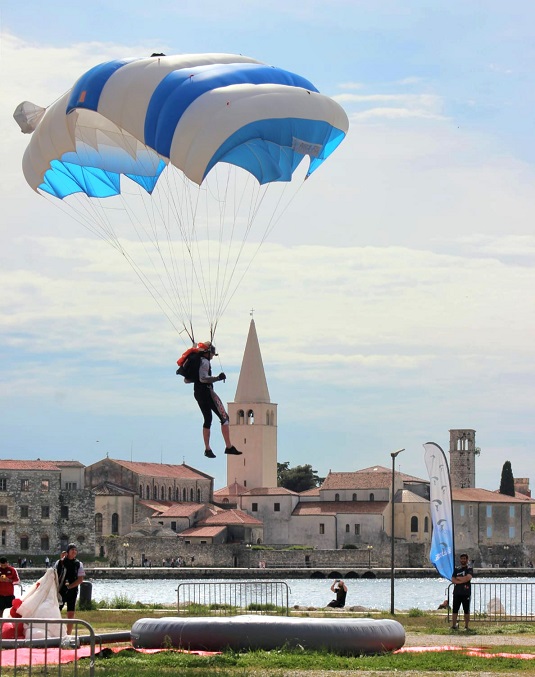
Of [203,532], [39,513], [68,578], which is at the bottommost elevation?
[203,532]

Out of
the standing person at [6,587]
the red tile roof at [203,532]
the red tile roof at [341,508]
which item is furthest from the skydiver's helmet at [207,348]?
the red tile roof at [341,508]

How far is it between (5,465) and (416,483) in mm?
38922

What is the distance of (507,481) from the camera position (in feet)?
413

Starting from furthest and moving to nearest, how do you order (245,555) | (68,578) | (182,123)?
(245,555), (182,123), (68,578)

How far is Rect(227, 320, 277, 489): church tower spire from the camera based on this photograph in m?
115

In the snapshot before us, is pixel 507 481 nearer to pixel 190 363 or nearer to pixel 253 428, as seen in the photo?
pixel 253 428

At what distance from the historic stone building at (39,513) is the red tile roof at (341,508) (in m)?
21.3

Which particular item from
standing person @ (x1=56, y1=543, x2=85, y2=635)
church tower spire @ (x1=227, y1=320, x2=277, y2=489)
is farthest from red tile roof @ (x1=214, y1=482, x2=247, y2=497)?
standing person @ (x1=56, y1=543, x2=85, y2=635)

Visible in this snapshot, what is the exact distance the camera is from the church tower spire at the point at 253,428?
11456 centimetres

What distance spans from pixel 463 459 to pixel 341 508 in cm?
2747

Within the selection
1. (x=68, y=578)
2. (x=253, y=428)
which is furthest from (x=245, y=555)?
(x=68, y=578)

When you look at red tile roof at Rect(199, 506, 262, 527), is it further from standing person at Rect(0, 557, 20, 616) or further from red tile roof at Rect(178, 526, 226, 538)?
standing person at Rect(0, 557, 20, 616)

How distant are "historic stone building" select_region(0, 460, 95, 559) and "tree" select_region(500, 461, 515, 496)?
45.3 m

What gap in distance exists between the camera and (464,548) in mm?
111125
